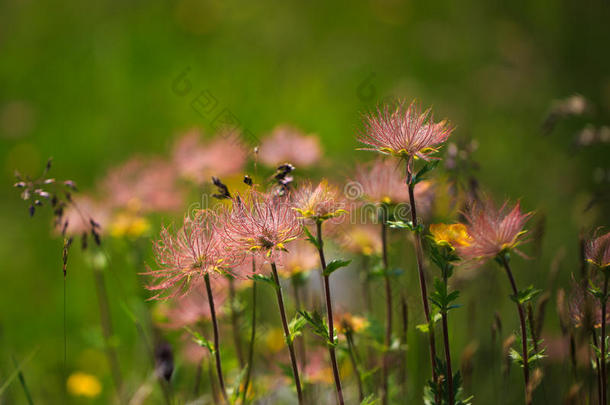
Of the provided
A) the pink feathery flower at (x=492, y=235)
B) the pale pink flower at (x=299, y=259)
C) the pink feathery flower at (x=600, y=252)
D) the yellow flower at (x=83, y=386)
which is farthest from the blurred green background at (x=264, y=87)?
the pink feathery flower at (x=492, y=235)

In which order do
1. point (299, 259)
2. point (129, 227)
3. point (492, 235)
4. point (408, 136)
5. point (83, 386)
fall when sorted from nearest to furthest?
point (492, 235) < point (408, 136) < point (299, 259) < point (129, 227) < point (83, 386)

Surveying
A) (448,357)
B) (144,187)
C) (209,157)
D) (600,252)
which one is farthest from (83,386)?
(600,252)

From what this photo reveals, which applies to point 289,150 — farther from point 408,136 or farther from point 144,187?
point 408,136

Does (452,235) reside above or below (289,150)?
below

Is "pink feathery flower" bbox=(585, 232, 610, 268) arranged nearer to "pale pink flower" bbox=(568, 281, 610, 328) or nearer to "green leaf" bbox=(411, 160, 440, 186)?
"pale pink flower" bbox=(568, 281, 610, 328)

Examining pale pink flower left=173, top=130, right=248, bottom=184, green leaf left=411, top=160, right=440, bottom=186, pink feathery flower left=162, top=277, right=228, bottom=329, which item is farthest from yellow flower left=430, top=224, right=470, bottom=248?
pale pink flower left=173, top=130, right=248, bottom=184

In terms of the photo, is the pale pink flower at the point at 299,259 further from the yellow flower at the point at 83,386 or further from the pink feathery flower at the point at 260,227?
the yellow flower at the point at 83,386
